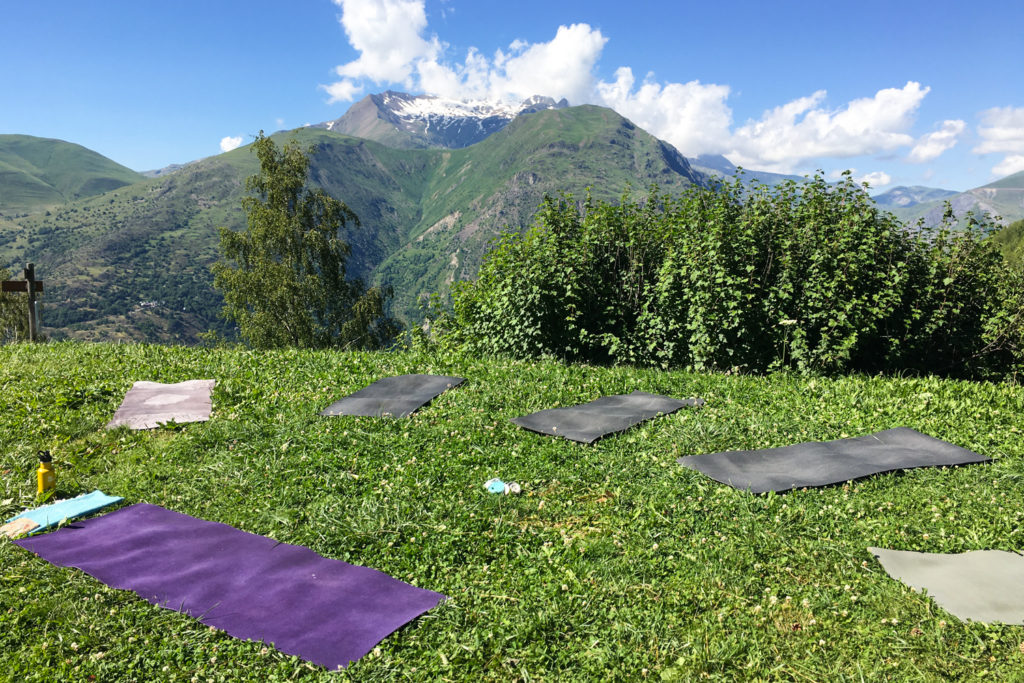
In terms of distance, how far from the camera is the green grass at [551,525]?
3113mm

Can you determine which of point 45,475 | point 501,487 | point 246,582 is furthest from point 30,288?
point 501,487

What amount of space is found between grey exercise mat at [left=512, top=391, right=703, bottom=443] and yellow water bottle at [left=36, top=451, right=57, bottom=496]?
13.9 feet

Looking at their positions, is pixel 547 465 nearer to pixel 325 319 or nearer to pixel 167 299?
pixel 325 319

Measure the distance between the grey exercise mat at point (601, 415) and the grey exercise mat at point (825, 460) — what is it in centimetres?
99

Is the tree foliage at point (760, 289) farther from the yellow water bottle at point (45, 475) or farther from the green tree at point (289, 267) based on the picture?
the green tree at point (289, 267)

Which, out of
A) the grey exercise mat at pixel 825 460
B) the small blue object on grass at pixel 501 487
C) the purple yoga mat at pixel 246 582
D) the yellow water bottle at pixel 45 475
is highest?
the yellow water bottle at pixel 45 475

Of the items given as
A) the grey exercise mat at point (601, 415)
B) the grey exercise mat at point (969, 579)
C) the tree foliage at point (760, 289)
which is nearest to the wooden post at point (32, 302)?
the tree foliage at point (760, 289)

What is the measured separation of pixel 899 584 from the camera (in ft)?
11.9

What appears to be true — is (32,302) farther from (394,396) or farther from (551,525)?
(551,525)

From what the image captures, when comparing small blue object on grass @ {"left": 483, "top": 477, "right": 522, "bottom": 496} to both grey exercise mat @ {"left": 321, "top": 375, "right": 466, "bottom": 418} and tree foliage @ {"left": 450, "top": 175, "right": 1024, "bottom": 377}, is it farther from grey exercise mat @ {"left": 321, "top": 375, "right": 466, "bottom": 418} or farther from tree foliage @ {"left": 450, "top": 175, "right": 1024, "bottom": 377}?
tree foliage @ {"left": 450, "top": 175, "right": 1024, "bottom": 377}

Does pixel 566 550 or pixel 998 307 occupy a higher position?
pixel 998 307

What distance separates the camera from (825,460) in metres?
5.33

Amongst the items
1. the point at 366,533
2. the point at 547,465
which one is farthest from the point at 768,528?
the point at 366,533

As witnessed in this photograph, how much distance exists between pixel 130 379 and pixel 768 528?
807 centimetres
